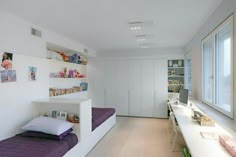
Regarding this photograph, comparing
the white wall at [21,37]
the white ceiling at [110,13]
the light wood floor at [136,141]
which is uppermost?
the white ceiling at [110,13]

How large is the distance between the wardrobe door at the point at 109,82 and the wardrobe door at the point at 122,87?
115 millimetres

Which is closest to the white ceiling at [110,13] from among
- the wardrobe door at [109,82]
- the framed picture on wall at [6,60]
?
the framed picture on wall at [6,60]

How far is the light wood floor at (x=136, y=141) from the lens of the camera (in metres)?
3.19

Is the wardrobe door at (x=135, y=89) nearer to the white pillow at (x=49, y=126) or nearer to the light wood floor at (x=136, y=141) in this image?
the light wood floor at (x=136, y=141)

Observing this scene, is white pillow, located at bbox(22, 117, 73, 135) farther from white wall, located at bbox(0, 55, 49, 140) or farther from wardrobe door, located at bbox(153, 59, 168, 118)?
wardrobe door, located at bbox(153, 59, 168, 118)

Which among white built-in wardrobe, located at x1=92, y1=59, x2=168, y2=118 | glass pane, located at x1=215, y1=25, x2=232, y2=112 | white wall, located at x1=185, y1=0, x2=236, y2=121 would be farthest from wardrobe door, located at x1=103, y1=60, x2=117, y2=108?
glass pane, located at x1=215, y1=25, x2=232, y2=112

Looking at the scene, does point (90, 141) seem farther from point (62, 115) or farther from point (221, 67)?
point (221, 67)

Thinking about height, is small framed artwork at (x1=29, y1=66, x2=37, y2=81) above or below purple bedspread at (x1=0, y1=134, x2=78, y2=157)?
above

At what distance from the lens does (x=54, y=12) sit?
2.61 meters

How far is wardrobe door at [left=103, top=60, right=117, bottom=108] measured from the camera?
634 centimetres

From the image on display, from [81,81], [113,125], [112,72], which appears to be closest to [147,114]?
[113,125]

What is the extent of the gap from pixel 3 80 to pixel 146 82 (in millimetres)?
4459

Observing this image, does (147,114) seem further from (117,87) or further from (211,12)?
(211,12)

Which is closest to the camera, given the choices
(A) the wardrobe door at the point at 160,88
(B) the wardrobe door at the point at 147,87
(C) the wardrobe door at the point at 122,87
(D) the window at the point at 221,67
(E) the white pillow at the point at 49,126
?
(D) the window at the point at 221,67
